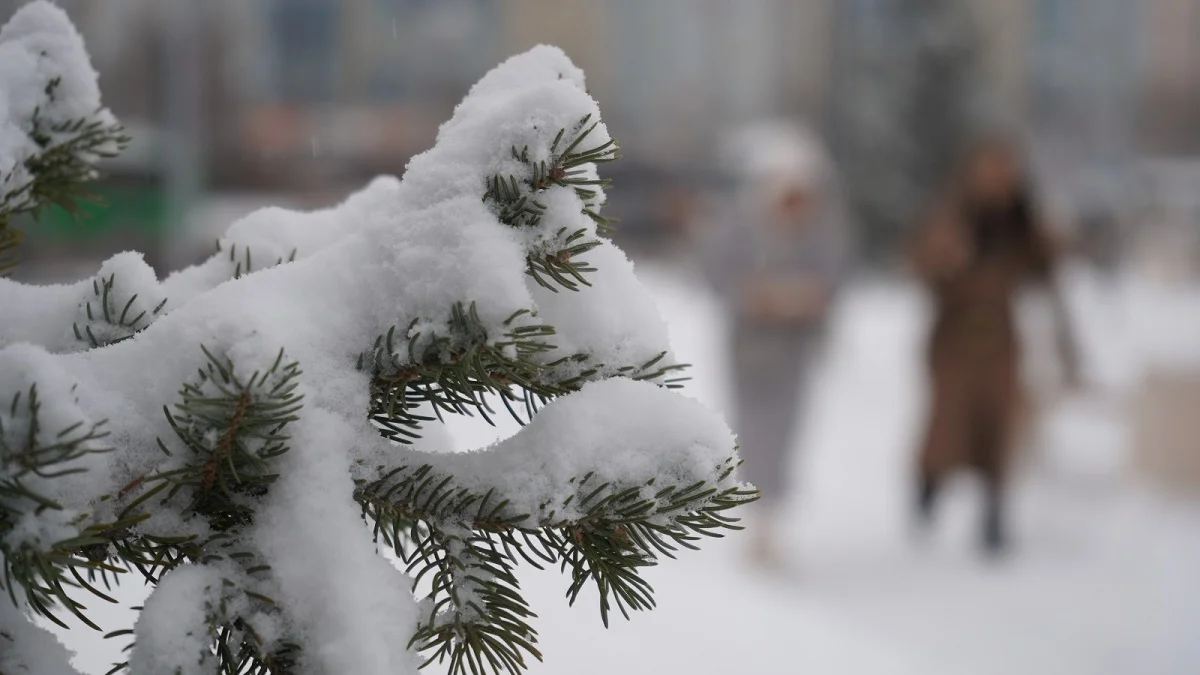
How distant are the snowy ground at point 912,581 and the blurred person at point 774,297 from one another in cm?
49

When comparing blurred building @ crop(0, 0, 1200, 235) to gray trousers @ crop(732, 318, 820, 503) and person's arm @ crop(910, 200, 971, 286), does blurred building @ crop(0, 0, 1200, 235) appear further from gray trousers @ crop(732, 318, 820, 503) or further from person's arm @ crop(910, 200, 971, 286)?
person's arm @ crop(910, 200, 971, 286)

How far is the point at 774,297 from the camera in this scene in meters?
4.22

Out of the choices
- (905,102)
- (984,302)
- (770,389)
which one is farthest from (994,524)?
(905,102)

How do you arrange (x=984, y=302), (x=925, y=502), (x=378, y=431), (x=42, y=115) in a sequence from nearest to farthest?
1. (x=378, y=431)
2. (x=42, y=115)
3. (x=984, y=302)
4. (x=925, y=502)

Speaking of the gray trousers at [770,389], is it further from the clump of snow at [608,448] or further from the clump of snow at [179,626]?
the clump of snow at [179,626]

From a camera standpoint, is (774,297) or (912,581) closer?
(912,581)

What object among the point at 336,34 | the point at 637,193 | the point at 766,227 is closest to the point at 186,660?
the point at 766,227

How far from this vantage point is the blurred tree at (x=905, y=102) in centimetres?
1474

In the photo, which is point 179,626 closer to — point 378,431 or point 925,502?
point 378,431

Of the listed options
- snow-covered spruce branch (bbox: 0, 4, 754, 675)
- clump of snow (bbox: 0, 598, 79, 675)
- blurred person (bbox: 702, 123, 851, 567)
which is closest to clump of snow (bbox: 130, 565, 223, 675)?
snow-covered spruce branch (bbox: 0, 4, 754, 675)

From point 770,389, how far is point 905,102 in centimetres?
1169

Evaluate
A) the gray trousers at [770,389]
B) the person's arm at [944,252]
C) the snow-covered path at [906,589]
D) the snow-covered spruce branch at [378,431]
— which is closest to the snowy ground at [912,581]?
the snow-covered path at [906,589]

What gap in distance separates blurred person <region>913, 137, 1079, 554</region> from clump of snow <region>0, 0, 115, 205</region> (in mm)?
3902

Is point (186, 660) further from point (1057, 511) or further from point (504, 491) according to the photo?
point (1057, 511)
